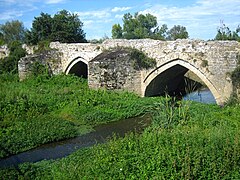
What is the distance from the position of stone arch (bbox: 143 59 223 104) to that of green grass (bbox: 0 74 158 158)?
125 cm

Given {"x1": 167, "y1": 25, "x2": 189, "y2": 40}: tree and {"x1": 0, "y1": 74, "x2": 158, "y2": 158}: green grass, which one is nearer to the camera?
{"x1": 0, "y1": 74, "x2": 158, "y2": 158}: green grass

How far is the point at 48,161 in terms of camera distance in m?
8.09

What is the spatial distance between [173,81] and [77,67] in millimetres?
6807

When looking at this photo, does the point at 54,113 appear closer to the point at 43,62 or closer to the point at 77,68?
the point at 43,62

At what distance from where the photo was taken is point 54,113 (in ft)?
42.6

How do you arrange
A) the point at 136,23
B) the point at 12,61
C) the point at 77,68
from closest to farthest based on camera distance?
the point at 77,68, the point at 12,61, the point at 136,23

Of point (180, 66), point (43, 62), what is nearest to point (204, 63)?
point (180, 66)

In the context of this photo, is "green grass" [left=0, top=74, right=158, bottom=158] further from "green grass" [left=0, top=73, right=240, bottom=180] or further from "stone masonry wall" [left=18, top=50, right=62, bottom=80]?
"stone masonry wall" [left=18, top=50, right=62, bottom=80]

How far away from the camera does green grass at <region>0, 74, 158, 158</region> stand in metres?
10.1

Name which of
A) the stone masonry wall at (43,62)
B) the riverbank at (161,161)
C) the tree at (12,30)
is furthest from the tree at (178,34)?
the tree at (12,30)

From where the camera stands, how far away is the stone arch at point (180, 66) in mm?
12930

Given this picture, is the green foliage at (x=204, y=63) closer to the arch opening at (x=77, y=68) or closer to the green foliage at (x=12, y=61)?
the arch opening at (x=77, y=68)

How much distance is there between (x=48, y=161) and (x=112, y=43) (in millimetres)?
10405

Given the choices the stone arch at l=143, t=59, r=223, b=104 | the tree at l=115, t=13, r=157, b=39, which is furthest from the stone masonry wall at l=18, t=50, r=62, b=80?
the tree at l=115, t=13, r=157, b=39
